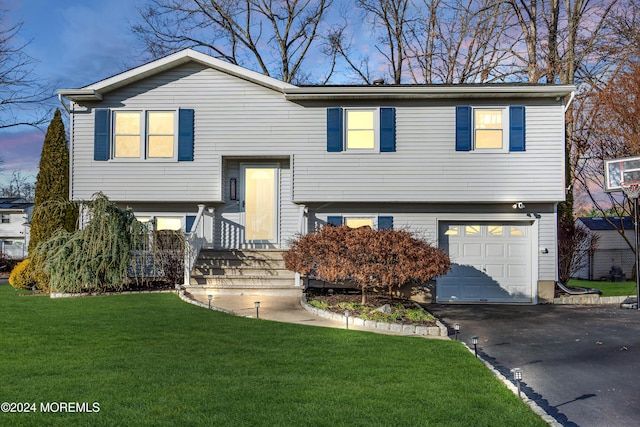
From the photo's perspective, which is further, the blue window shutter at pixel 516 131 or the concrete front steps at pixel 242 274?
the blue window shutter at pixel 516 131

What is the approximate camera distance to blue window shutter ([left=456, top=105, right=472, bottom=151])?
11797 mm

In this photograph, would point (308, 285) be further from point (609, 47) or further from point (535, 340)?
point (609, 47)

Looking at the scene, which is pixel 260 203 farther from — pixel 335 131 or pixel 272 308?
pixel 272 308

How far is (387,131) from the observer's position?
11.9 meters

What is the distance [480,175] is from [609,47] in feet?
42.0

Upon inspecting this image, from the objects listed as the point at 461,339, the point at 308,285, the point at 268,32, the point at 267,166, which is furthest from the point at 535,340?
the point at 268,32

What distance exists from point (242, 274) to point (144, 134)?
459 centimetres

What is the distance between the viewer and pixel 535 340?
751 centimetres

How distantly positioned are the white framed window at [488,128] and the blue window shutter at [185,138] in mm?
7279

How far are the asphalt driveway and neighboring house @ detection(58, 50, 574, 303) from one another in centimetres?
191

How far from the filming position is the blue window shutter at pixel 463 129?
11.8 m


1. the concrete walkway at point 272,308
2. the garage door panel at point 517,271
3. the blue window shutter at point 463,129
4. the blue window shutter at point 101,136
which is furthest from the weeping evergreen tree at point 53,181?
the garage door panel at point 517,271

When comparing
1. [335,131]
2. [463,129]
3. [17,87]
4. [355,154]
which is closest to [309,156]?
[335,131]

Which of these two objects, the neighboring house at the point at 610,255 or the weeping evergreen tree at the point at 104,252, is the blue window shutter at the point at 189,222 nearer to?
the weeping evergreen tree at the point at 104,252
